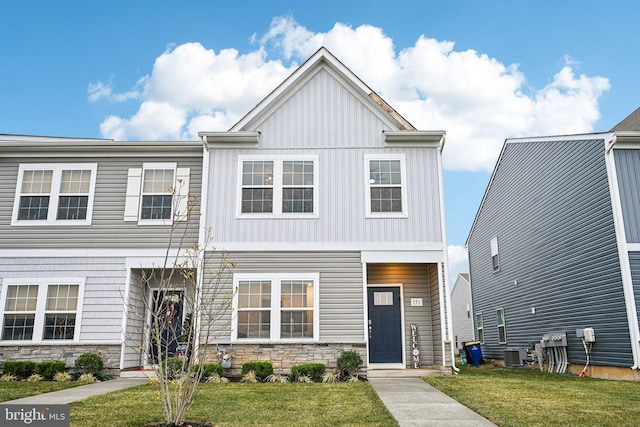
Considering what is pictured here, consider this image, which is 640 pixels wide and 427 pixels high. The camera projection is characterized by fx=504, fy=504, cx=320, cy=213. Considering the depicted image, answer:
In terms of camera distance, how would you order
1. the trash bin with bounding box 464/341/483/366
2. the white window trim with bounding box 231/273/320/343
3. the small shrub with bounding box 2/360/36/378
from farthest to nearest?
the trash bin with bounding box 464/341/483/366
the white window trim with bounding box 231/273/320/343
the small shrub with bounding box 2/360/36/378

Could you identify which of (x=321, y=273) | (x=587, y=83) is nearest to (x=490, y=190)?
(x=587, y=83)

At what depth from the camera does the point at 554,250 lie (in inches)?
594

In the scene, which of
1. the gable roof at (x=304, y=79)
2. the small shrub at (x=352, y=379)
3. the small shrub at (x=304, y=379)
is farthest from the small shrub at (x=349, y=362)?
the gable roof at (x=304, y=79)

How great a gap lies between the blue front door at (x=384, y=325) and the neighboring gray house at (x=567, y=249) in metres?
4.87

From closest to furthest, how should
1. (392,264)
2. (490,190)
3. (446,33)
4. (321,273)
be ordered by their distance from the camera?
(321,273)
(392,264)
(446,33)
(490,190)

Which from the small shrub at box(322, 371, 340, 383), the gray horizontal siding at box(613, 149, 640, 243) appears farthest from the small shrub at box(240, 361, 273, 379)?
the gray horizontal siding at box(613, 149, 640, 243)

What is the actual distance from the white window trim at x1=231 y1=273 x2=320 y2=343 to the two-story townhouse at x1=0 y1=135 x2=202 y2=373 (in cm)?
188

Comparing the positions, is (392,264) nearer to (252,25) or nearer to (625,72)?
(252,25)

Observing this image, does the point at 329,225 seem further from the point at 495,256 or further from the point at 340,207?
the point at 495,256

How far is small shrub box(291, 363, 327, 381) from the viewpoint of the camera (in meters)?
10.9

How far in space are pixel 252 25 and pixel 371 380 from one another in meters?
13.5

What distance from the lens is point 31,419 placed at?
4238mm

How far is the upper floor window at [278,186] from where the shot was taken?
12.4 meters

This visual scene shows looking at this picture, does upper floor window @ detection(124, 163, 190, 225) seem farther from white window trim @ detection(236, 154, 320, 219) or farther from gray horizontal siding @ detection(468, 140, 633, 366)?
gray horizontal siding @ detection(468, 140, 633, 366)
